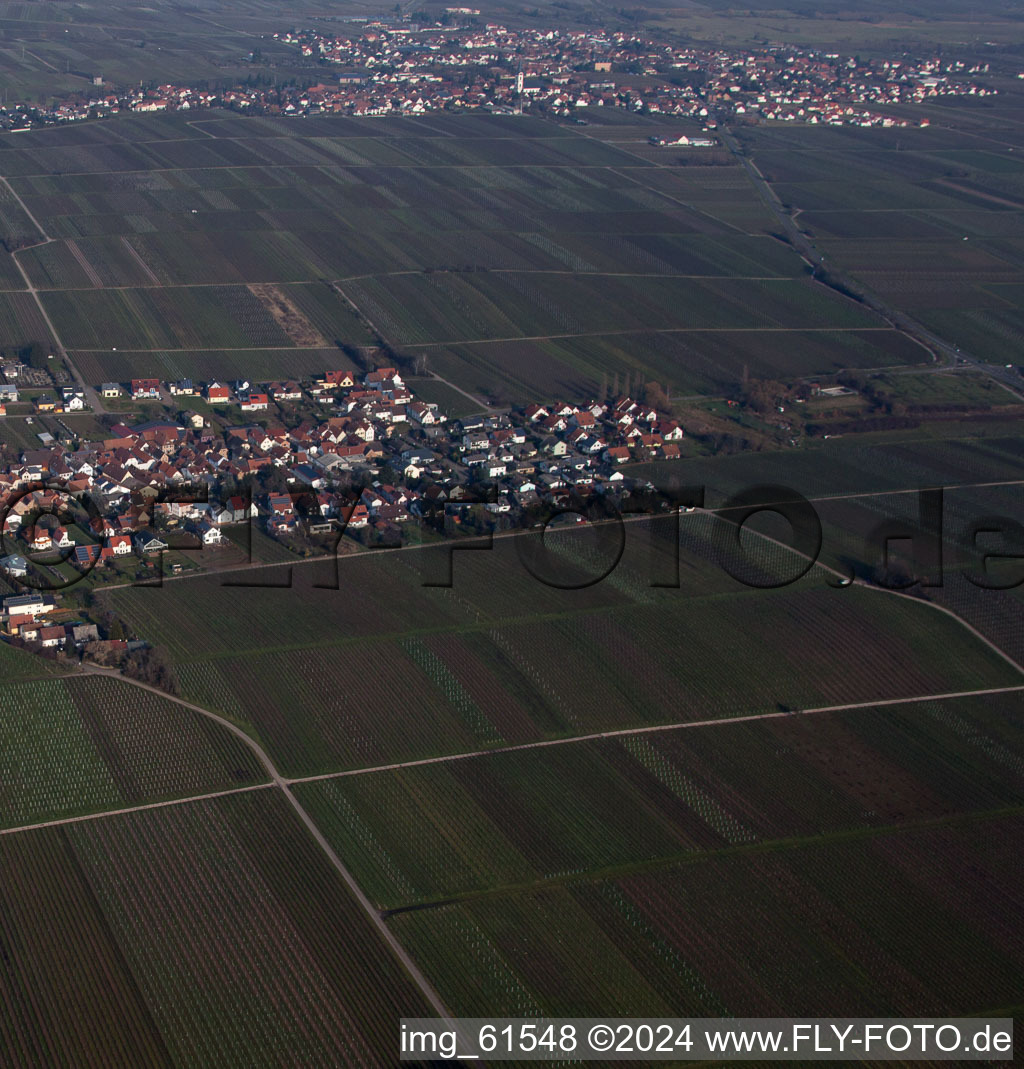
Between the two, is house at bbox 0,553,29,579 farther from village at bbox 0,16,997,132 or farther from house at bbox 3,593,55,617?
village at bbox 0,16,997,132

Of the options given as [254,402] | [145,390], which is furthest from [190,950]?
[145,390]

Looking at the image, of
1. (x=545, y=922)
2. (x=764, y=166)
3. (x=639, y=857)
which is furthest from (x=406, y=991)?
(x=764, y=166)

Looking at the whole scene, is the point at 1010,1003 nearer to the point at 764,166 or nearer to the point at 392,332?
the point at 392,332

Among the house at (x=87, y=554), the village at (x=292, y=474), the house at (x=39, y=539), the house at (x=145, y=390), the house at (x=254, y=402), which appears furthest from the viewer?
the house at (x=145, y=390)

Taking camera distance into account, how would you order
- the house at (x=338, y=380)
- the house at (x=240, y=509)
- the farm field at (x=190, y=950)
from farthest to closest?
the house at (x=338, y=380) < the house at (x=240, y=509) < the farm field at (x=190, y=950)

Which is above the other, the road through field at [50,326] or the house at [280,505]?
the road through field at [50,326]

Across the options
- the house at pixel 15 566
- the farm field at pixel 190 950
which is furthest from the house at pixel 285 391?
the farm field at pixel 190 950

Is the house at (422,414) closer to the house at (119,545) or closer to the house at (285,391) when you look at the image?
the house at (285,391)

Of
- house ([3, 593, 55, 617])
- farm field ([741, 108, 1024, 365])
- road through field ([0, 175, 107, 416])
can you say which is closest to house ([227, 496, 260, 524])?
house ([3, 593, 55, 617])
